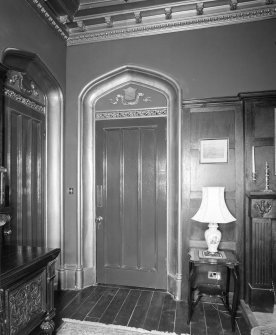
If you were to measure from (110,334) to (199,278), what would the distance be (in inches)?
51.2

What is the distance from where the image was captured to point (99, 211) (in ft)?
11.9

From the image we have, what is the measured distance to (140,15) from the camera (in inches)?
129

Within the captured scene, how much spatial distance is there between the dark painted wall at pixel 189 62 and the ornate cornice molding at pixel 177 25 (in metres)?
0.06

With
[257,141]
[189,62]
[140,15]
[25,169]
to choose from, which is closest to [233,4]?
[189,62]

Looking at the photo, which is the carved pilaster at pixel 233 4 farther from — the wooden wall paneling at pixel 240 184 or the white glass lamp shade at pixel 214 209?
the white glass lamp shade at pixel 214 209

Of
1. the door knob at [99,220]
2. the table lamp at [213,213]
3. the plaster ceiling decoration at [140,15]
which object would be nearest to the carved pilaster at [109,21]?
the plaster ceiling decoration at [140,15]

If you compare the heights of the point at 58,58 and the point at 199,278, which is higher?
the point at 58,58

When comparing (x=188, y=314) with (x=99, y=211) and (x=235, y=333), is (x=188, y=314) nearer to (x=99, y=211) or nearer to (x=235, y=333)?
(x=235, y=333)

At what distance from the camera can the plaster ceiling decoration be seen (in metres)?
3.08

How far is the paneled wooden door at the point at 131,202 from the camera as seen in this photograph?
3.45 metres

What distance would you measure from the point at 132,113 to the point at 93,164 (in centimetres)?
87

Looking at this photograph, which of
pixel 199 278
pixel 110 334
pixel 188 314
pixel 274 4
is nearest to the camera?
pixel 110 334

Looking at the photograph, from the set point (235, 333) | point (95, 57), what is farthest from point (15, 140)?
point (235, 333)

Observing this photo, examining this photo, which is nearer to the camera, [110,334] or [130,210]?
[110,334]
